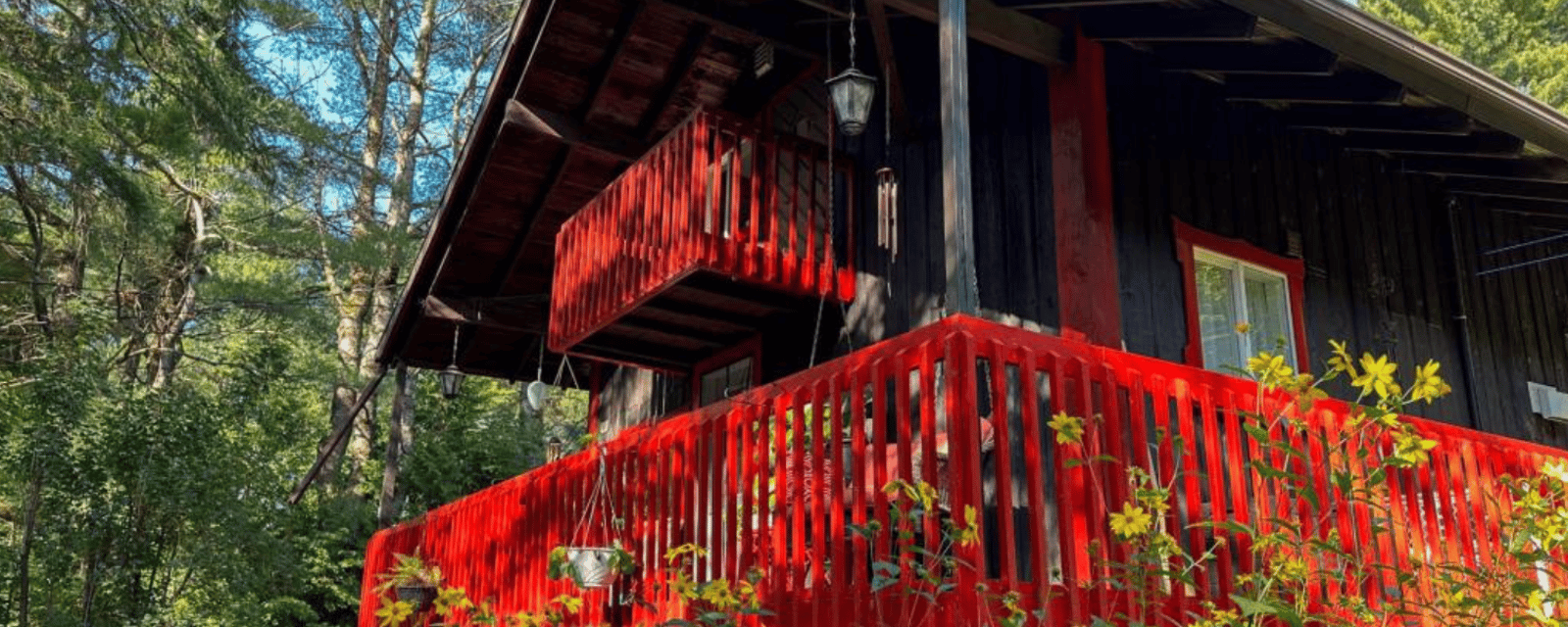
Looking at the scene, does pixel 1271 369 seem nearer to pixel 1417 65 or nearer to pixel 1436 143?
pixel 1417 65

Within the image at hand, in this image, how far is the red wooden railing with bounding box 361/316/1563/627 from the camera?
4.02m

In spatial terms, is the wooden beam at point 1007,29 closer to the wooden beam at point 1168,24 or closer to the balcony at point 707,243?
the wooden beam at point 1168,24

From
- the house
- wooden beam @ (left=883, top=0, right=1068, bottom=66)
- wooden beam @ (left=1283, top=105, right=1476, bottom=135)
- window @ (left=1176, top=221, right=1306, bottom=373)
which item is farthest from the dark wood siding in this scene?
wooden beam @ (left=1283, top=105, right=1476, bottom=135)

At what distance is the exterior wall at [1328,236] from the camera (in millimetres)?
7211

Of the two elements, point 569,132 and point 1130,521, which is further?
point 569,132

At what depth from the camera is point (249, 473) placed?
1377 centimetres

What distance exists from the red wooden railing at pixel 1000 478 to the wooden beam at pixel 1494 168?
331 centimetres

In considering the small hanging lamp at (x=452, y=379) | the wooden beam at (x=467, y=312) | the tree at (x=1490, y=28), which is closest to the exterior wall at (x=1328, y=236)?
the wooden beam at (x=467, y=312)

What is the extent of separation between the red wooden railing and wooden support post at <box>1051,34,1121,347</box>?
0.53 m

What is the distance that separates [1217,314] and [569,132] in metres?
5.19

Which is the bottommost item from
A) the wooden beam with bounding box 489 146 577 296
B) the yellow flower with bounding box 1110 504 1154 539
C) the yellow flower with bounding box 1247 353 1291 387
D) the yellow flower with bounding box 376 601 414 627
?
the yellow flower with bounding box 376 601 414 627

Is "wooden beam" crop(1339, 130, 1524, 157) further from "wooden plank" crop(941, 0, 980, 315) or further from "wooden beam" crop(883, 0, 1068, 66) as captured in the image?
"wooden plank" crop(941, 0, 980, 315)

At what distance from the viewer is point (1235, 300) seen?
7719 mm

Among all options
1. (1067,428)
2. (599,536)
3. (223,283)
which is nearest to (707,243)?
(599,536)
